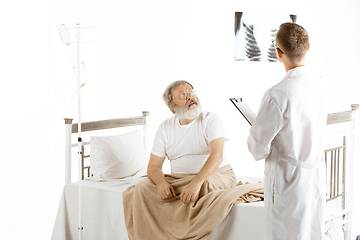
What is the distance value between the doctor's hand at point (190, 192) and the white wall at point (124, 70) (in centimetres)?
155

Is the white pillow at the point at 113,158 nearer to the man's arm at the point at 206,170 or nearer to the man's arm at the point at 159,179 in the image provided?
the man's arm at the point at 159,179

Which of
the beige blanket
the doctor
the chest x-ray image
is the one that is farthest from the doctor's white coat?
the chest x-ray image

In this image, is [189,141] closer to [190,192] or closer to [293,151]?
[190,192]

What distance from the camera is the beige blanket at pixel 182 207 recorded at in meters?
2.18

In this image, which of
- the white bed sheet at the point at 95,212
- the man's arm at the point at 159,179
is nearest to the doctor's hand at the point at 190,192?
the man's arm at the point at 159,179

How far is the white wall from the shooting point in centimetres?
341

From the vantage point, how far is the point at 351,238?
2.89m

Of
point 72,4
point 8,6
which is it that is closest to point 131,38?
point 72,4

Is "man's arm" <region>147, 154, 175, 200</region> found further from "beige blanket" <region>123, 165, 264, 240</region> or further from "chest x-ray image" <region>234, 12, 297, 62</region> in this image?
"chest x-ray image" <region>234, 12, 297, 62</region>

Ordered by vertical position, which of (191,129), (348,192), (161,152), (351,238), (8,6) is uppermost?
(8,6)

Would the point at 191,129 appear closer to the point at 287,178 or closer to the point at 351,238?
the point at 287,178

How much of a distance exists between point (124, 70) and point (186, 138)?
1735mm

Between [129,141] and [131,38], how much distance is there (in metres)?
1.35

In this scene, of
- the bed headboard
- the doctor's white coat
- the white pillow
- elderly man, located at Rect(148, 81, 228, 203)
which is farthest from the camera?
the white pillow
